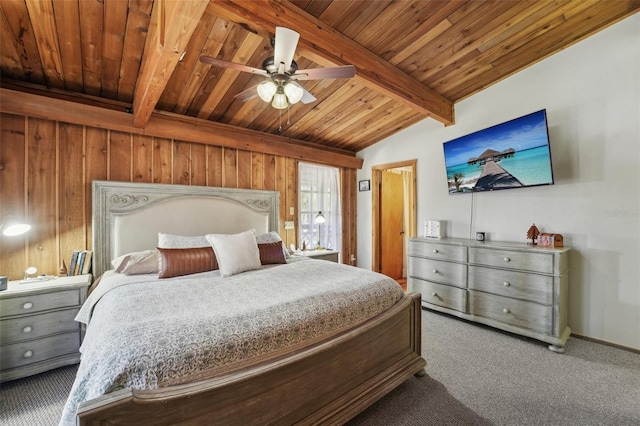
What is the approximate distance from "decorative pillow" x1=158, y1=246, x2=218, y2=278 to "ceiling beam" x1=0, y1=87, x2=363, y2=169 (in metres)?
1.50

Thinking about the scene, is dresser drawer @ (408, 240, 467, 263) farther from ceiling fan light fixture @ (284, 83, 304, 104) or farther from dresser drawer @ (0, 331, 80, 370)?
dresser drawer @ (0, 331, 80, 370)

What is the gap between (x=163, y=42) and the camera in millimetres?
1631

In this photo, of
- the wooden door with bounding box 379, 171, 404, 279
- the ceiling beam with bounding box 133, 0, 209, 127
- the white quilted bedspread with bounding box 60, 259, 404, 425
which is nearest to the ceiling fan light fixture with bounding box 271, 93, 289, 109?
the ceiling beam with bounding box 133, 0, 209, 127

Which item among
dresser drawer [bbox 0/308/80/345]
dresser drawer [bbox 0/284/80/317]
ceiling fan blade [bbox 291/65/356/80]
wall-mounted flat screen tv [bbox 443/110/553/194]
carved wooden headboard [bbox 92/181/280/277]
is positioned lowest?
dresser drawer [bbox 0/308/80/345]

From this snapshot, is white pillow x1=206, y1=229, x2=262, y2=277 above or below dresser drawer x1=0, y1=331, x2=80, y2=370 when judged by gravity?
above

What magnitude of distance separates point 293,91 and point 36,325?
2.78m

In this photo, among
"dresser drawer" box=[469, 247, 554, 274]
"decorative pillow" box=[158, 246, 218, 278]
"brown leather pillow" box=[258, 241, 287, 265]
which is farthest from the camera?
"brown leather pillow" box=[258, 241, 287, 265]

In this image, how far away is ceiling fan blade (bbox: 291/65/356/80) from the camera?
1.94 m

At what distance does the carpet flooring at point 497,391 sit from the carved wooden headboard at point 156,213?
1172 mm

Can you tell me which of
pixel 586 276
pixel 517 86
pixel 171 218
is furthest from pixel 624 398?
pixel 171 218

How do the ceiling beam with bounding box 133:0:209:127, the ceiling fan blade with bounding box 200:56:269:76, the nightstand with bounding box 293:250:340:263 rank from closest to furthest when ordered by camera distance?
the ceiling beam with bounding box 133:0:209:127
the ceiling fan blade with bounding box 200:56:269:76
the nightstand with bounding box 293:250:340:263

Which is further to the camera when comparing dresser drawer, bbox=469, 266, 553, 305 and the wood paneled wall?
dresser drawer, bbox=469, 266, 553, 305

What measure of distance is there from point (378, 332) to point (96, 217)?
2978mm

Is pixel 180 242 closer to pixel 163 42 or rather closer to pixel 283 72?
pixel 163 42
